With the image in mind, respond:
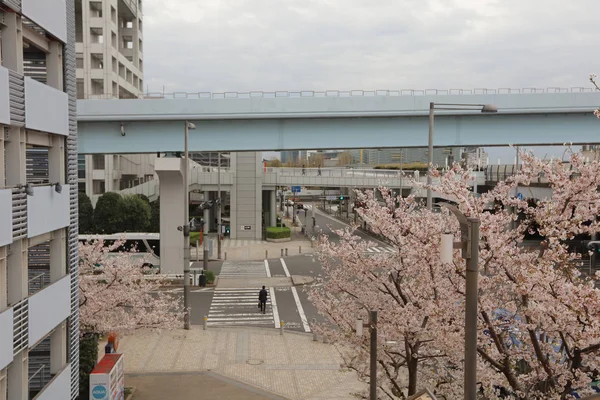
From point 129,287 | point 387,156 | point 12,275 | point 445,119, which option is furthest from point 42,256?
point 387,156

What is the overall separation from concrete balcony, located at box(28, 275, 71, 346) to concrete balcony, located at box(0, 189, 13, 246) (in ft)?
5.51

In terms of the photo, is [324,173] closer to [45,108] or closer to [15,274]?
[45,108]

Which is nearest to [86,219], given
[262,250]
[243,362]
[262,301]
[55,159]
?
[262,250]

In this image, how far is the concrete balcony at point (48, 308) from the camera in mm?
10594

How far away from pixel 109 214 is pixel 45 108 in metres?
34.3

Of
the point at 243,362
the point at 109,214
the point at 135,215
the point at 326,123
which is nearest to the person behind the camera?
the point at 243,362

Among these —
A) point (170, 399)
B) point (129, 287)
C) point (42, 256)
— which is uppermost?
point (42, 256)

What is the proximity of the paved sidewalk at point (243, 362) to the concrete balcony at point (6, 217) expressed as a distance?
8.64m

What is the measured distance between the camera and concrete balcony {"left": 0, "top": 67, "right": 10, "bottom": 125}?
29.7ft

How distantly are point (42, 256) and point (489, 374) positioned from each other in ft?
35.4

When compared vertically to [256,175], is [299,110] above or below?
above

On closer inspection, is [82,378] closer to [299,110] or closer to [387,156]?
[299,110]

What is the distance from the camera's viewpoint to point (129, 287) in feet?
60.5

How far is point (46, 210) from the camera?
11320 mm
